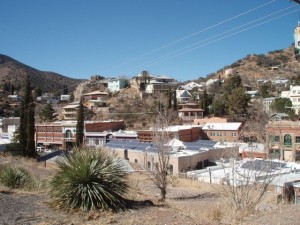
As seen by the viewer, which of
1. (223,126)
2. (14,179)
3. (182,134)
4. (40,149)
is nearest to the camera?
(14,179)

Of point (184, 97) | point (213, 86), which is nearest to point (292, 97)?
point (184, 97)

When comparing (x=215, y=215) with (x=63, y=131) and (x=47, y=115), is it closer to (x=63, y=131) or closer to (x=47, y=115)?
(x=63, y=131)

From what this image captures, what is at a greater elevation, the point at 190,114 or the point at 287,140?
the point at 190,114

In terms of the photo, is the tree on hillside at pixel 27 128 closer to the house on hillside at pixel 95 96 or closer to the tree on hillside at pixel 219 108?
the tree on hillside at pixel 219 108

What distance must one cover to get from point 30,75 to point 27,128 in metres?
115

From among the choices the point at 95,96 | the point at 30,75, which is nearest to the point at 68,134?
the point at 95,96

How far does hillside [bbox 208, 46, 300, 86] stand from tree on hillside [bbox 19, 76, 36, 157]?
78093 millimetres

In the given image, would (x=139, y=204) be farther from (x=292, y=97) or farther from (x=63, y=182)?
(x=292, y=97)

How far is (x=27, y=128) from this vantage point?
4231 cm

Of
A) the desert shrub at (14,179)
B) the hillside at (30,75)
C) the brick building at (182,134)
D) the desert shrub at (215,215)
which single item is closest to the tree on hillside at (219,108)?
the brick building at (182,134)

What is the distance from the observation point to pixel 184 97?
86.3 m

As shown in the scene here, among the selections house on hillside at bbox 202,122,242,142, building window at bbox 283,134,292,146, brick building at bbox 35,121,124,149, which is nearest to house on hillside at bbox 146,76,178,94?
brick building at bbox 35,121,124,149

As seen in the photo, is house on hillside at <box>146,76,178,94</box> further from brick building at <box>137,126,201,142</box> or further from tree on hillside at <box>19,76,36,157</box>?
tree on hillside at <box>19,76,36,157</box>

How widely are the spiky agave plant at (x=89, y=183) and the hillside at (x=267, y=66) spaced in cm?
10164
